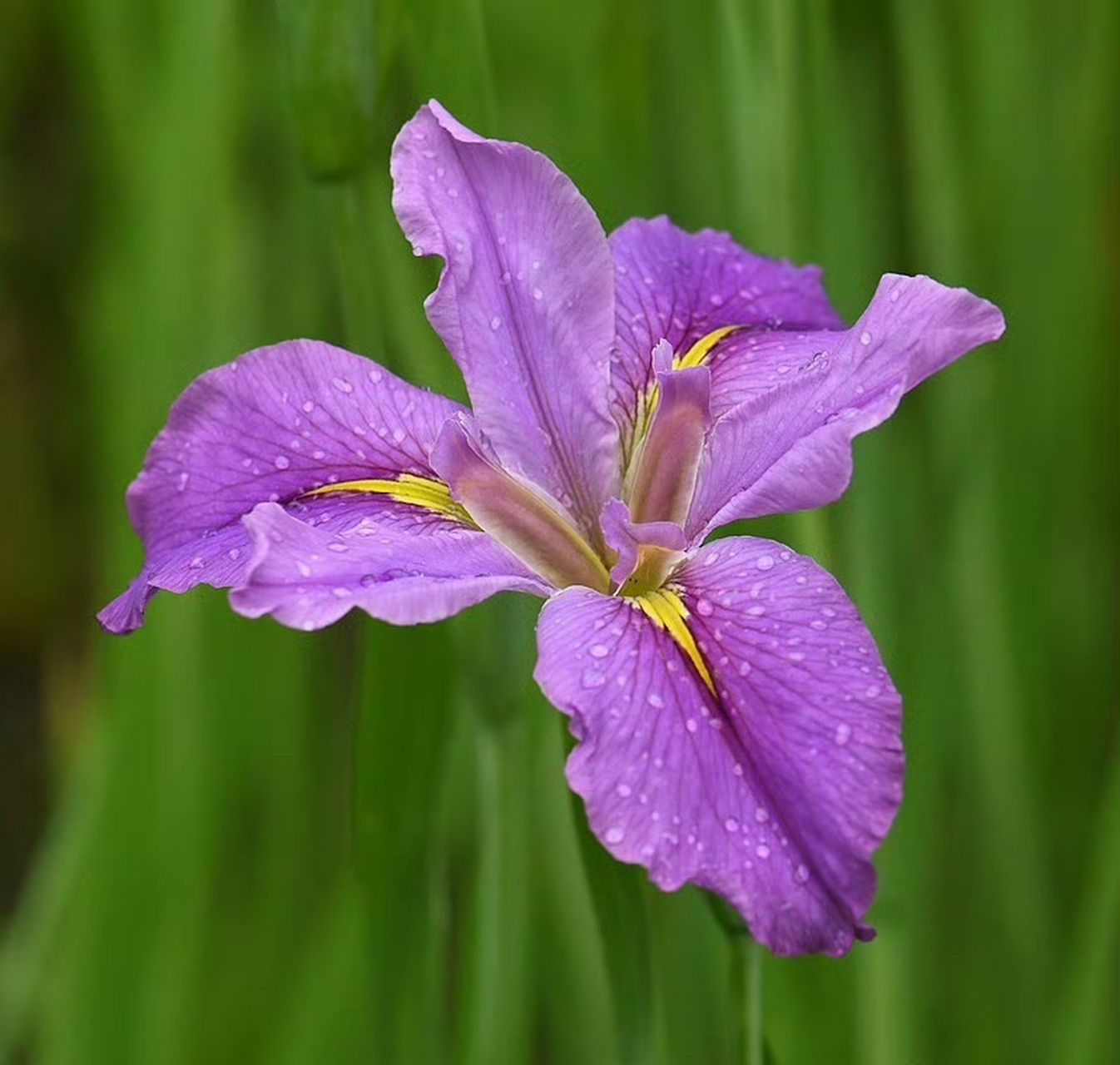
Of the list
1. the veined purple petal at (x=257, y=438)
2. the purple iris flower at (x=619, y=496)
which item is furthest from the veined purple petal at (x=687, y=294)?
the veined purple petal at (x=257, y=438)

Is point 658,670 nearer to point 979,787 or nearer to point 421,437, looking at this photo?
point 421,437

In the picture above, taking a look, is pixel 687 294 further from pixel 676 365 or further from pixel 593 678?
pixel 593 678

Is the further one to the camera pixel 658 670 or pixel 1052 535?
pixel 1052 535

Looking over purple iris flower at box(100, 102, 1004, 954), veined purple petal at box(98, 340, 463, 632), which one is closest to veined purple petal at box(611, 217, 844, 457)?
purple iris flower at box(100, 102, 1004, 954)

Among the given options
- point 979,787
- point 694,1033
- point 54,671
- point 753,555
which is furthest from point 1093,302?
point 54,671

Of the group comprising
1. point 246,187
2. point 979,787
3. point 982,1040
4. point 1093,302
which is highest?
point 246,187

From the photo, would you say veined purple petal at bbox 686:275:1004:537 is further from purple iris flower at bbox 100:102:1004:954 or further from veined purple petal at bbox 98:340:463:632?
veined purple petal at bbox 98:340:463:632

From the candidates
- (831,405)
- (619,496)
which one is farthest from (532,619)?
(831,405)
